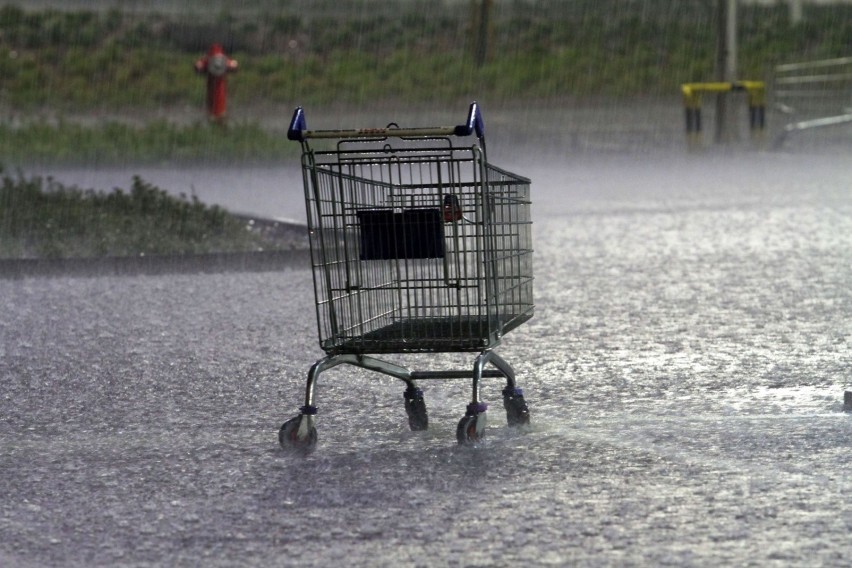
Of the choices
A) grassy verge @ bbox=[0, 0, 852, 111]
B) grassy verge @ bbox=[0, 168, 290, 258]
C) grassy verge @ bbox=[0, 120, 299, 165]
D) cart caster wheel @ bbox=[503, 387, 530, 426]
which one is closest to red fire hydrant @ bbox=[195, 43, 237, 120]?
grassy verge @ bbox=[0, 120, 299, 165]

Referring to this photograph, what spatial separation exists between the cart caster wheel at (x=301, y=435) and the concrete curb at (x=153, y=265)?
5.80 metres

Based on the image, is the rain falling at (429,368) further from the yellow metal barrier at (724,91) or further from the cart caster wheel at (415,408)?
the yellow metal barrier at (724,91)

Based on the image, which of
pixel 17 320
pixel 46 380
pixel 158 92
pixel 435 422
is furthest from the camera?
pixel 158 92

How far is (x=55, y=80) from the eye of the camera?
5572 centimetres

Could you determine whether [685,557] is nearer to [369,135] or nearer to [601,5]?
[369,135]

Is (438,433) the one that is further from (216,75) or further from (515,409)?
(216,75)

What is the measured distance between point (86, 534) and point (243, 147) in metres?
20.1

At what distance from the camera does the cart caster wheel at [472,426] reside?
18.7 ft

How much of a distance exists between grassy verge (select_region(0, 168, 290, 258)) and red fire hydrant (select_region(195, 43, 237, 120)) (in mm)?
12751

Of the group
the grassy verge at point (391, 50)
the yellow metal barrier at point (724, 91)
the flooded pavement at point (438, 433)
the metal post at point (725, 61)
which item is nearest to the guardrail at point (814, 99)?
the yellow metal barrier at point (724, 91)

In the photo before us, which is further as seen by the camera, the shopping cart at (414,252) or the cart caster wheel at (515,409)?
the cart caster wheel at (515,409)

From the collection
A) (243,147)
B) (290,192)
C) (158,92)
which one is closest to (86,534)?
(290,192)

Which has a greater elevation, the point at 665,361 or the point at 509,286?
the point at 509,286

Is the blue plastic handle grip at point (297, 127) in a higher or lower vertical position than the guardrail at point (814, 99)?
higher
